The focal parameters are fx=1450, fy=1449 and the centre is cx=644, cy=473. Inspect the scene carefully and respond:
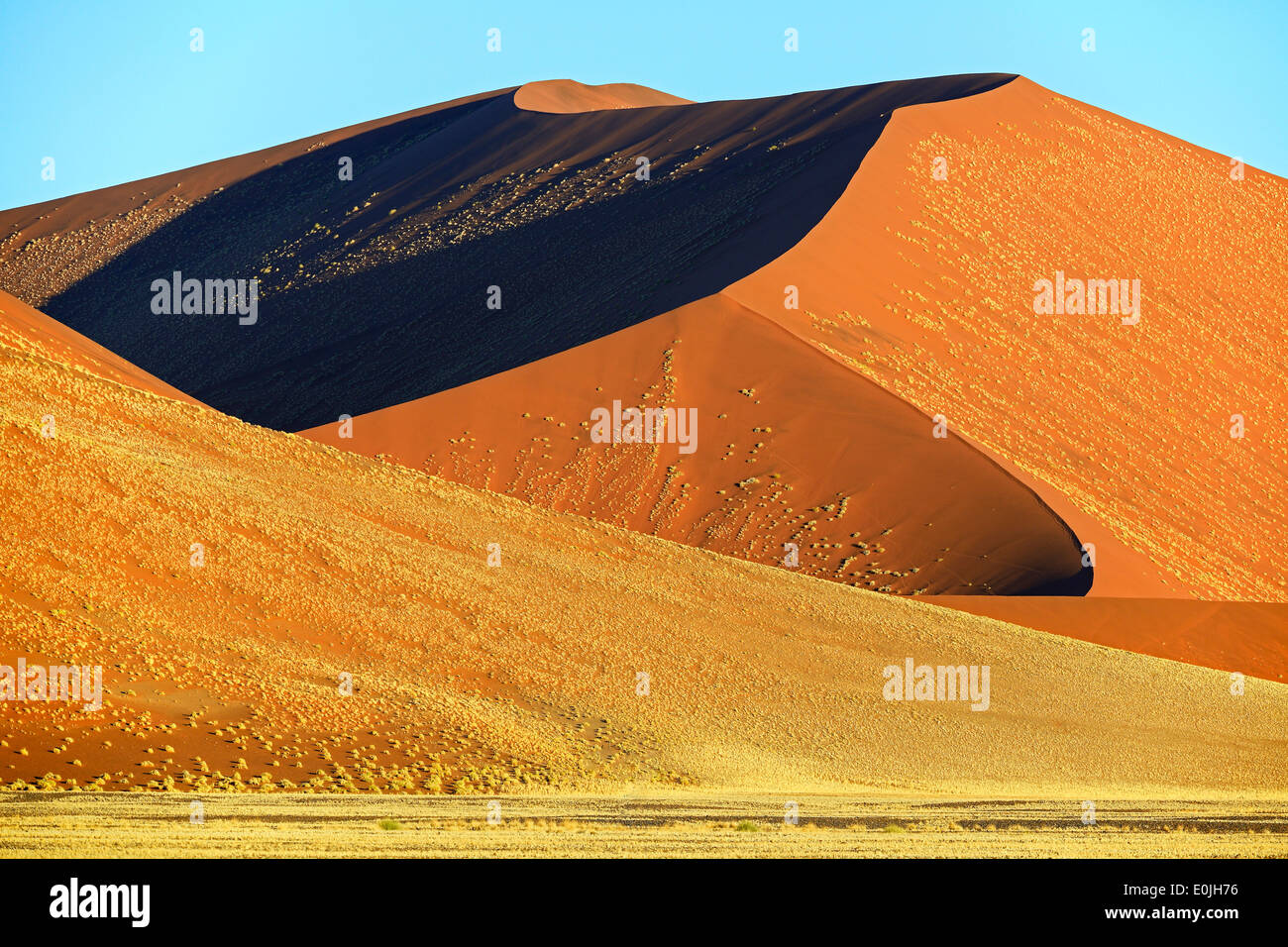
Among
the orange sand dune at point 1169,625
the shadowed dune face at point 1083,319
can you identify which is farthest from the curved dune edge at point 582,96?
the orange sand dune at point 1169,625

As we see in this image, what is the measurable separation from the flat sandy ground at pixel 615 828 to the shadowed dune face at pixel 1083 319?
15607 millimetres

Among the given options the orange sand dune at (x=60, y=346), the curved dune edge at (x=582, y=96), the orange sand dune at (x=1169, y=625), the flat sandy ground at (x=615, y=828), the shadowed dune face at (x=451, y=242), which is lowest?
the flat sandy ground at (x=615, y=828)

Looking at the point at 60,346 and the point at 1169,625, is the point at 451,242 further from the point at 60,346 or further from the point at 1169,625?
the point at 1169,625

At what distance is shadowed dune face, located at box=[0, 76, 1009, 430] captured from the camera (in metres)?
52.5

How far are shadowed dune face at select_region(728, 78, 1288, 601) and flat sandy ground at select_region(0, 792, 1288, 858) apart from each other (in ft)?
51.2

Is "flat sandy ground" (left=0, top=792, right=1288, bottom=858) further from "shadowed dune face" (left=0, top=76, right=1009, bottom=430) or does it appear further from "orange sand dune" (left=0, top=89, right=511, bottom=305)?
"orange sand dune" (left=0, top=89, right=511, bottom=305)

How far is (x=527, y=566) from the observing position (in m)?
26.6

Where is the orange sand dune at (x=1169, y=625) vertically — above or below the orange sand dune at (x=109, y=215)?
below

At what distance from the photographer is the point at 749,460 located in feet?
116

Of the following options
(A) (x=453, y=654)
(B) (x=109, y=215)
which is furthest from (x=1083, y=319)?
(B) (x=109, y=215)

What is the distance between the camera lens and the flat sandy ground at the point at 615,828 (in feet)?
35.4

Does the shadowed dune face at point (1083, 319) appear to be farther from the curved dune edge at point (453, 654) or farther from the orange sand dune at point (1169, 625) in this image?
the curved dune edge at point (453, 654)

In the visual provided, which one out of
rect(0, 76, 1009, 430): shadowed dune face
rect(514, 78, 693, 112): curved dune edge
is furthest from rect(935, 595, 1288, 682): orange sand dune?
rect(514, 78, 693, 112): curved dune edge
